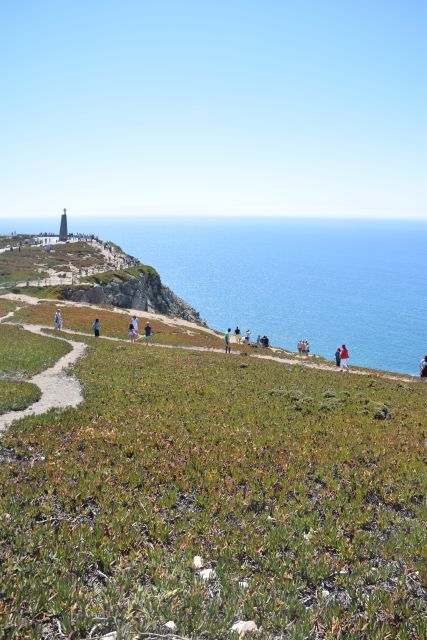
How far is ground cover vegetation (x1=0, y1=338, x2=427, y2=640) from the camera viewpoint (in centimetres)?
810

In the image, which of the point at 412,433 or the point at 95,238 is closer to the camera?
the point at 412,433

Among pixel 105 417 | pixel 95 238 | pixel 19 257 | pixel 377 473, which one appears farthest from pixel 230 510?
pixel 95 238

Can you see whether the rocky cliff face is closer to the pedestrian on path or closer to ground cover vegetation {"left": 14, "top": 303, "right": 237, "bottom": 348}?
ground cover vegetation {"left": 14, "top": 303, "right": 237, "bottom": 348}

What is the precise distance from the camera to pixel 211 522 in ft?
38.1

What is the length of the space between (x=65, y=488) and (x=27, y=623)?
17.7 ft

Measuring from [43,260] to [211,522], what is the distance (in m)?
104

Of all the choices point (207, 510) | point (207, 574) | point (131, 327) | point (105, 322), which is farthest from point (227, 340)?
point (207, 574)

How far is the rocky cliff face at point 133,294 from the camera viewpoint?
83438 mm

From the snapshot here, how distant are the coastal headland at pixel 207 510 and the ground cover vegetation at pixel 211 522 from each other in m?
0.04

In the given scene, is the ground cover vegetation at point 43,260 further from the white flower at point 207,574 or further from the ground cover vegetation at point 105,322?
the white flower at point 207,574

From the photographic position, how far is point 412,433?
2044 centimetres

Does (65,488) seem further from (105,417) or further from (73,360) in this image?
(73,360)

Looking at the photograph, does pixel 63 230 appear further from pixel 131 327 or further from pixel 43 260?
pixel 131 327

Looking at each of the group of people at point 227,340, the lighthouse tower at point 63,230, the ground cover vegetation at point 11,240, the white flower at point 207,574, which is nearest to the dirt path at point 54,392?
the white flower at point 207,574
